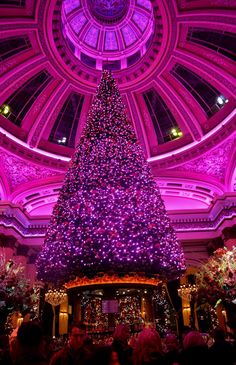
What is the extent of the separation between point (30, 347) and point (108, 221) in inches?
251

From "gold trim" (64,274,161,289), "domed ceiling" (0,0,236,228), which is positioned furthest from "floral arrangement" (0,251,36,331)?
"domed ceiling" (0,0,236,228)

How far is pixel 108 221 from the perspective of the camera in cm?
871

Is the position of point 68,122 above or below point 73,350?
above

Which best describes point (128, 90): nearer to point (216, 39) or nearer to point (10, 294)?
point (216, 39)

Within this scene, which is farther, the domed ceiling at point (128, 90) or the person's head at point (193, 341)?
the domed ceiling at point (128, 90)

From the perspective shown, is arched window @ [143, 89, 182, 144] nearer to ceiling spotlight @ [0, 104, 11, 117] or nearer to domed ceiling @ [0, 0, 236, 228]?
domed ceiling @ [0, 0, 236, 228]

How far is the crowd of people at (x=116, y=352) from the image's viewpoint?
2283mm

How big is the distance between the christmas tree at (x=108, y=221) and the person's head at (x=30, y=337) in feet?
19.2

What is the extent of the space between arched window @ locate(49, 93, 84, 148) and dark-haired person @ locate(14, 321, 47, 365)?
16919mm

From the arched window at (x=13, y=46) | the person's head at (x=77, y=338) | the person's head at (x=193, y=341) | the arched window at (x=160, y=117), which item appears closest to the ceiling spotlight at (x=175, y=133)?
the arched window at (x=160, y=117)

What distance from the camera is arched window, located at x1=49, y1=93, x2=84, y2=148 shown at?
61.6 ft

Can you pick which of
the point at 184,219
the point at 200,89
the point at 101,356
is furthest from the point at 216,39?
the point at 101,356

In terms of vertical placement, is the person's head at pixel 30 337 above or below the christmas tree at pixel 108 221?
below

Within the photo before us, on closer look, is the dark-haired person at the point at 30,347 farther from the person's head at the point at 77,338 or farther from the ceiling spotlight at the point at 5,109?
the ceiling spotlight at the point at 5,109
